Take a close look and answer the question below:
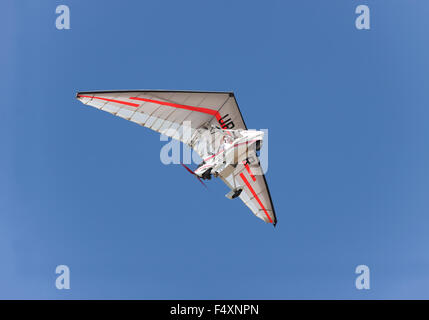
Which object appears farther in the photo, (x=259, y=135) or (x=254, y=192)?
(x=254, y=192)

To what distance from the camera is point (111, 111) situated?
37.2 m

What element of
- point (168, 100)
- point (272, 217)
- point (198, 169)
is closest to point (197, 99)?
point (168, 100)

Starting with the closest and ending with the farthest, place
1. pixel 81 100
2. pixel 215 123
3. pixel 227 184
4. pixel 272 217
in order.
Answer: pixel 81 100, pixel 215 123, pixel 227 184, pixel 272 217

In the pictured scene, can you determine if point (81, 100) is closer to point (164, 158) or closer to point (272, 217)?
point (164, 158)

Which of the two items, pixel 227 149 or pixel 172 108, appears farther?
pixel 172 108

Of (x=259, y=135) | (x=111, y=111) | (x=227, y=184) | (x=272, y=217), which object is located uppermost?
(x=111, y=111)

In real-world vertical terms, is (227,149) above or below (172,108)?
below

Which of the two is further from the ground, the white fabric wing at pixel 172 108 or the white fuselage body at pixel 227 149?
the white fabric wing at pixel 172 108

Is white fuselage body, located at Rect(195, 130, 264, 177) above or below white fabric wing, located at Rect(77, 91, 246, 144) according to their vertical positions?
below

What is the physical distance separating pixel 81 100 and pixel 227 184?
15.5 metres

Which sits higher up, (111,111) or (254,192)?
(111,111)

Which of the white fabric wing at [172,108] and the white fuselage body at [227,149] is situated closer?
the white fabric wing at [172,108]

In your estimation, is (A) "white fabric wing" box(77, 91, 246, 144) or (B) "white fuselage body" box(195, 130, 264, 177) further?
(B) "white fuselage body" box(195, 130, 264, 177)

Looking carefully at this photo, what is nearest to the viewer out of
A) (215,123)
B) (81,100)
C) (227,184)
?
(81,100)
